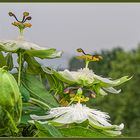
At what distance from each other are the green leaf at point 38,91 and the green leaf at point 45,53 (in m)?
0.03

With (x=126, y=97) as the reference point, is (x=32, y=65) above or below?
above

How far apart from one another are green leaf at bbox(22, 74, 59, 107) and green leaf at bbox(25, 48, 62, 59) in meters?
0.03

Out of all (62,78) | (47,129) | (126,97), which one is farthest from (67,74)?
(126,97)

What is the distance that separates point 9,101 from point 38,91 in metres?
0.10

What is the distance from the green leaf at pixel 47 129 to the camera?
50 centimetres

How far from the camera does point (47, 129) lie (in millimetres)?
503

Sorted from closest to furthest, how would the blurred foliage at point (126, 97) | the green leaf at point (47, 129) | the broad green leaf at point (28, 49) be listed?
the green leaf at point (47, 129)
the broad green leaf at point (28, 49)
the blurred foliage at point (126, 97)

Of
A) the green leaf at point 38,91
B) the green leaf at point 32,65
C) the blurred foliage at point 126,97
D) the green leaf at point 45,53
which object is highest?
the green leaf at point 45,53

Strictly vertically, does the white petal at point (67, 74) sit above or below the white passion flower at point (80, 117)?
above

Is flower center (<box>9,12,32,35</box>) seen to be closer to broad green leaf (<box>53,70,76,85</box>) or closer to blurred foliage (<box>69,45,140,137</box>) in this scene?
broad green leaf (<box>53,70,76,85</box>)

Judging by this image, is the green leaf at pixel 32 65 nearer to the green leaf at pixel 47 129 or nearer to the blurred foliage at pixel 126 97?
the green leaf at pixel 47 129

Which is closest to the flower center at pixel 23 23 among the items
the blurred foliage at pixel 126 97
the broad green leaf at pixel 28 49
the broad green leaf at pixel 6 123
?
the broad green leaf at pixel 28 49

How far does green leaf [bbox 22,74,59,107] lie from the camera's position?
60 centimetres

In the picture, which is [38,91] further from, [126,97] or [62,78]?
[126,97]
